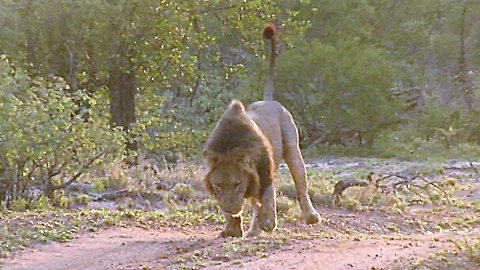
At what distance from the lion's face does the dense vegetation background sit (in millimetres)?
4045

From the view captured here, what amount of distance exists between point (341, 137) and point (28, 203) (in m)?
15.6

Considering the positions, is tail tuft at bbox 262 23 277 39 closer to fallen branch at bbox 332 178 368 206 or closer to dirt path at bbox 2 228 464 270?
dirt path at bbox 2 228 464 270

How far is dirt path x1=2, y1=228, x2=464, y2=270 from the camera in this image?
685 cm

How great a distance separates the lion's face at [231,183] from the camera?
779 cm

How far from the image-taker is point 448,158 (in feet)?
72.8

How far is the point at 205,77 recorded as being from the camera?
73.8 feet

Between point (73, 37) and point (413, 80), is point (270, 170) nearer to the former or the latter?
point (73, 37)

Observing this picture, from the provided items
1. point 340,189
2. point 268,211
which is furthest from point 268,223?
point 340,189

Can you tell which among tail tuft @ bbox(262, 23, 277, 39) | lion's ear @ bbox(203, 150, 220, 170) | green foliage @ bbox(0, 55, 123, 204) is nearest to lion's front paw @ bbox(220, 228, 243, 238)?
lion's ear @ bbox(203, 150, 220, 170)

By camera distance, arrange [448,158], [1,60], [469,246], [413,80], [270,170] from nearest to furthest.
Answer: [469,246] < [270,170] < [1,60] < [448,158] < [413,80]

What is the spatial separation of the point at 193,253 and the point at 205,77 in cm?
1513

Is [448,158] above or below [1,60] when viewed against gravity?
below

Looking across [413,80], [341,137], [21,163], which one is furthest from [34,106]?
[413,80]

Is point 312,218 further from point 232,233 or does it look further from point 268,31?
point 268,31
